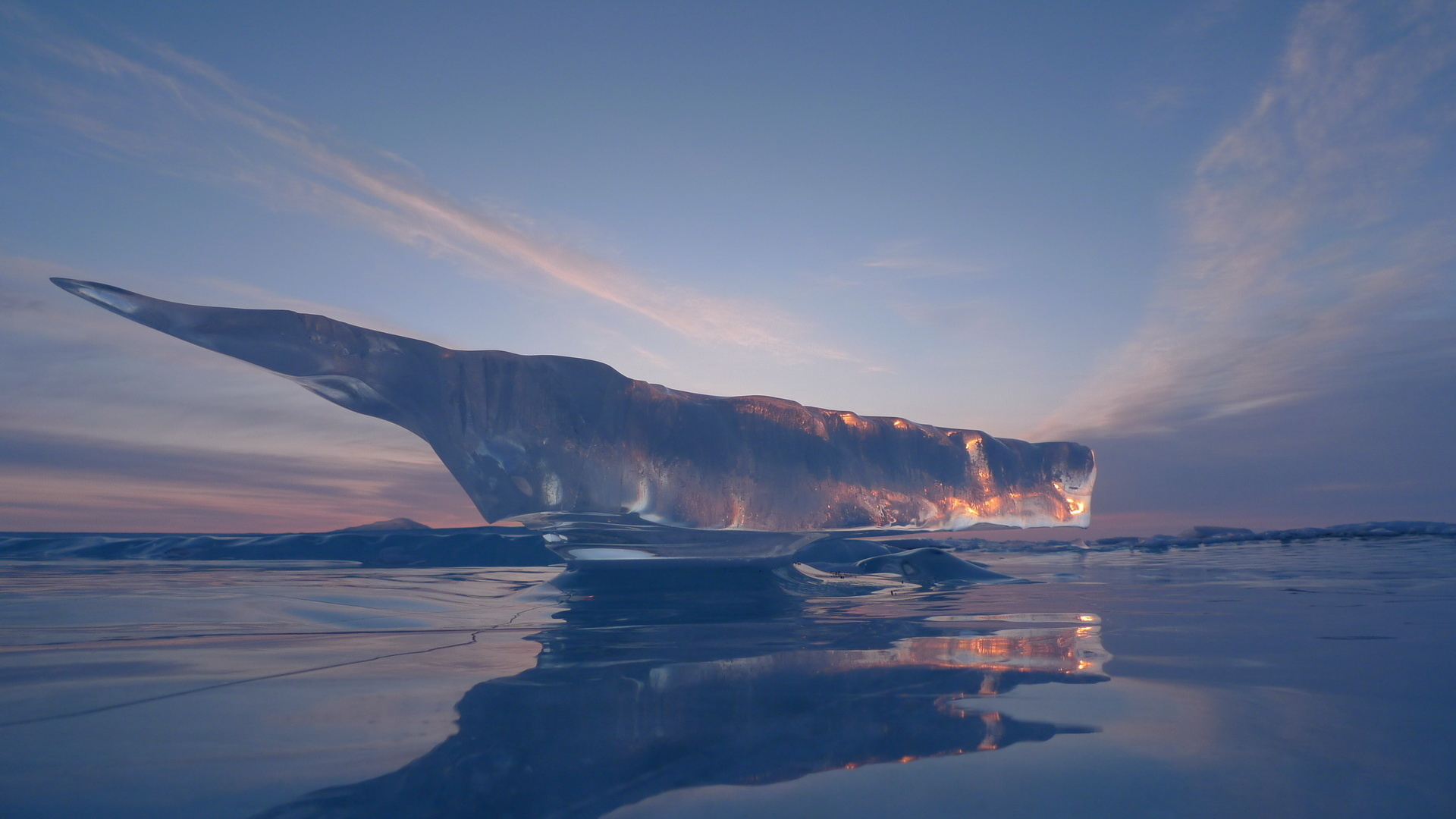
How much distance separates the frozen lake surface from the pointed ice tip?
3.71 feet

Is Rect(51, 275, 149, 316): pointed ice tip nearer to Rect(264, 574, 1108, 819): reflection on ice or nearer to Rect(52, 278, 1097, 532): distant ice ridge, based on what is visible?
Rect(52, 278, 1097, 532): distant ice ridge

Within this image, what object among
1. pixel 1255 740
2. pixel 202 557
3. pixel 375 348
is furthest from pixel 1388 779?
pixel 202 557

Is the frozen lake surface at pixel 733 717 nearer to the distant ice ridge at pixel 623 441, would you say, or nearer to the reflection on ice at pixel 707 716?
the reflection on ice at pixel 707 716

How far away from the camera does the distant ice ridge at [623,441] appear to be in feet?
9.03

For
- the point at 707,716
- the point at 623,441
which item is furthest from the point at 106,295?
the point at 707,716

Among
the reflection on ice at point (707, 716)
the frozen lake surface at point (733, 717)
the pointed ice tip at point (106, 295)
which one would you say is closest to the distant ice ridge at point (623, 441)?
the pointed ice tip at point (106, 295)

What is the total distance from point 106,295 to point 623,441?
6.62 feet

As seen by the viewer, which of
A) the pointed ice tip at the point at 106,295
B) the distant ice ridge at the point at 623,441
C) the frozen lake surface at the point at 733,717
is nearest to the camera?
the frozen lake surface at the point at 733,717

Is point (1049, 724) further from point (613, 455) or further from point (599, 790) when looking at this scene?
point (613, 455)

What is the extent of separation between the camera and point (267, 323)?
2.65 metres

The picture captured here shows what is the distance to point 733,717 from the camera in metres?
1.23

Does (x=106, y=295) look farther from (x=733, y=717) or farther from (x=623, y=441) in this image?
(x=733, y=717)

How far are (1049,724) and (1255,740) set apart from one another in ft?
0.96

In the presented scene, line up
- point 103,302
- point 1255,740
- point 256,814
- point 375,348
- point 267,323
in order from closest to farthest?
point 256,814 → point 1255,740 → point 103,302 → point 267,323 → point 375,348
